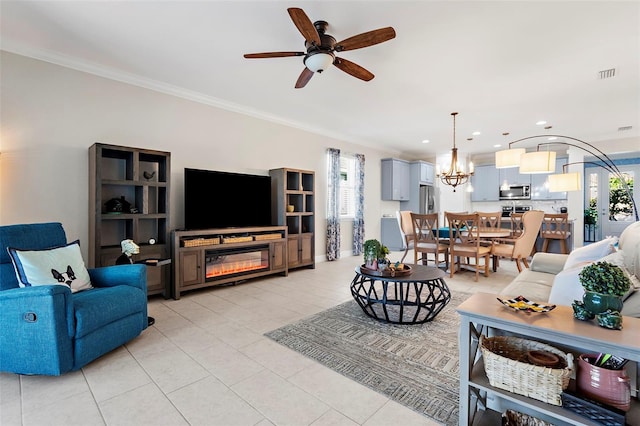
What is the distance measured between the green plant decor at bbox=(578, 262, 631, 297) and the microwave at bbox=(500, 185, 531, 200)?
7981 mm

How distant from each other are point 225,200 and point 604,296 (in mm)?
4167

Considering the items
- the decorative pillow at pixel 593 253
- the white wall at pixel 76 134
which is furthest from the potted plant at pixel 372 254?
the white wall at pixel 76 134

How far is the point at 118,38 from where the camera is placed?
2.94m

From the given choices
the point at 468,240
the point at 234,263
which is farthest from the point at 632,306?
the point at 234,263

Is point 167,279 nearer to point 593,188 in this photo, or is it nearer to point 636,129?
point 636,129

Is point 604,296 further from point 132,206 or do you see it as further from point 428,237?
point 132,206

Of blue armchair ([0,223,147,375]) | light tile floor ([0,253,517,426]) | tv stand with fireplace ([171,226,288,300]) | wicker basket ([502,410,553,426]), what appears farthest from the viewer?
tv stand with fireplace ([171,226,288,300])

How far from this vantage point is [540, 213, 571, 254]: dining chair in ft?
17.6

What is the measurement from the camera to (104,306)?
225cm

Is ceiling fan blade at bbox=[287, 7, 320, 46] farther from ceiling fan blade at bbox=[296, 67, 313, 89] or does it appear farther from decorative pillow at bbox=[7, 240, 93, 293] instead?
decorative pillow at bbox=[7, 240, 93, 293]

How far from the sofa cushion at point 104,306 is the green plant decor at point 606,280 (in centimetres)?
295

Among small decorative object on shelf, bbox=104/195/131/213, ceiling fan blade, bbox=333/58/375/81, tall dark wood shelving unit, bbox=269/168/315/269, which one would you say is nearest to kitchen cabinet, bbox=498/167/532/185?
tall dark wood shelving unit, bbox=269/168/315/269

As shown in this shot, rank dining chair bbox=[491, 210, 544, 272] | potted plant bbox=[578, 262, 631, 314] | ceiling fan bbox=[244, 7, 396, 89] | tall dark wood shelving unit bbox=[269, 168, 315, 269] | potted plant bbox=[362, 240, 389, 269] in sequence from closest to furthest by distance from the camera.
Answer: potted plant bbox=[578, 262, 631, 314], ceiling fan bbox=[244, 7, 396, 89], potted plant bbox=[362, 240, 389, 269], dining chair bbox=[491, 210, 544, 272], tall dark wood shelving unit bbox=[269, 168, 315, 269]

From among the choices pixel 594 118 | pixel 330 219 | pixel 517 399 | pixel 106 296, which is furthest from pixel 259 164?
pixel 594 118
